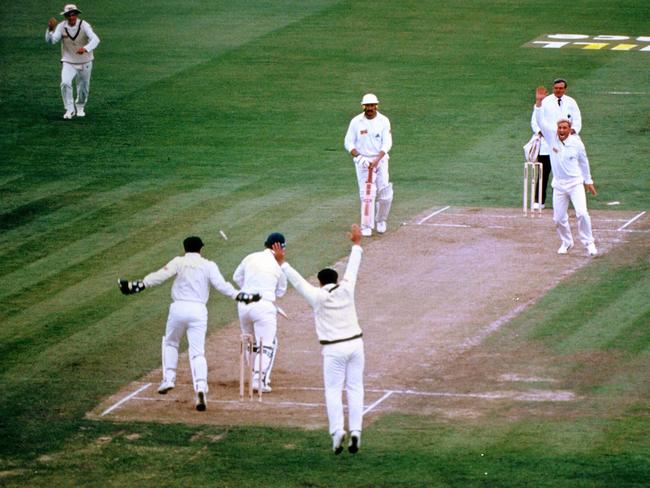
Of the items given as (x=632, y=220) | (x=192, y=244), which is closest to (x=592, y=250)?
(x=632, y=220)

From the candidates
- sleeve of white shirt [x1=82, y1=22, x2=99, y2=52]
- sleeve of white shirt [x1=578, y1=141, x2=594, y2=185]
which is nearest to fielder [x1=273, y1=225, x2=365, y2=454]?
sleeve of white shirt [x1=578, y1=141, x2=594, y2=185]

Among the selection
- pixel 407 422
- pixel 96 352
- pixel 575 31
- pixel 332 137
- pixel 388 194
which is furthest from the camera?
pixel 575 31

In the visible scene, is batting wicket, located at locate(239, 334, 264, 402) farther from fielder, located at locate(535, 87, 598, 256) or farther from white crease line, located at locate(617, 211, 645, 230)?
white crease line, located at locate(617, 211, 645, 230)

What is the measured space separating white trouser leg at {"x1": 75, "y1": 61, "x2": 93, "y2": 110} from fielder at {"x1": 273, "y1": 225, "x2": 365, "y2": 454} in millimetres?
19305

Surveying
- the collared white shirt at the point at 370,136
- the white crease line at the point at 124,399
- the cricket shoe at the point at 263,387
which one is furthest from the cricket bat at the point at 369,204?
the white crease line at the point at 124,399

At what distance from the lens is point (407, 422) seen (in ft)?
63.0

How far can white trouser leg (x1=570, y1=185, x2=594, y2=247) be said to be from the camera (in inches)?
1017

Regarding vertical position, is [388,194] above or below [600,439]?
above

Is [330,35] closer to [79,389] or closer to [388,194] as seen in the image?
[388,194]

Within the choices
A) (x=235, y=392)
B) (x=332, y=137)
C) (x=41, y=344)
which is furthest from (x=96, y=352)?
(x=332, y=137)

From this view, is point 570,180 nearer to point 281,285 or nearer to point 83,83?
point 281,285

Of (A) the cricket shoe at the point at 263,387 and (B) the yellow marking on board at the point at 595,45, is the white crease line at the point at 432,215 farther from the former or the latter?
(B) the yellow marking on board at the point at 595,45

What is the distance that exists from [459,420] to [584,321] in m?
4.33

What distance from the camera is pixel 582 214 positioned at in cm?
2581
